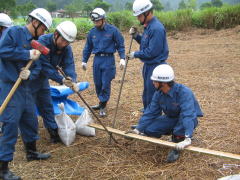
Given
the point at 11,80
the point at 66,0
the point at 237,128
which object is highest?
the point at 11,80

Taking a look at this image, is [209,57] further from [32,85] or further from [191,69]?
[32,85]

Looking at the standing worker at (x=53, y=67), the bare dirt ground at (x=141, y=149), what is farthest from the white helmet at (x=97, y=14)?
the bare dirt ground at (x=141, y=149)

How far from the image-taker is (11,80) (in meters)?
3.58


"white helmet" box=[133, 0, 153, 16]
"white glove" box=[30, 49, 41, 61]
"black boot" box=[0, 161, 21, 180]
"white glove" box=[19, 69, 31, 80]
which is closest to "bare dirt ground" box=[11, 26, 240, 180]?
"black boot" box=[0, 161, 21, 180]

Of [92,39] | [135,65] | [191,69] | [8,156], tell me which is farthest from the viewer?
[135,65]

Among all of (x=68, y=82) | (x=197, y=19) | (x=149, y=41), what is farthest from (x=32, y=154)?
(x=197, y=19)

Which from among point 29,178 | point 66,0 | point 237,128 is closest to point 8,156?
point 29,178

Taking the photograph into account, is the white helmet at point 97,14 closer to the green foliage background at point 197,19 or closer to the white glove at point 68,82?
the white glove at point 68,82

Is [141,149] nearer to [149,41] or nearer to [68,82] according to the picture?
[68,82]

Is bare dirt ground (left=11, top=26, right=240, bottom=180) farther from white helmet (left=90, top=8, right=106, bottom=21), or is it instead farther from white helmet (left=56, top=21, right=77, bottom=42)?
white helmet (left=90, top=8, right=106, bottom=21)

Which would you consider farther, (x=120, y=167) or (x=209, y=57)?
(x=209, y=57)

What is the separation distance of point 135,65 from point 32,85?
6.68m

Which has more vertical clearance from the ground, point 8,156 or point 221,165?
point 8,156

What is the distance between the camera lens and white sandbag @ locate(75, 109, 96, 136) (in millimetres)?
4785
